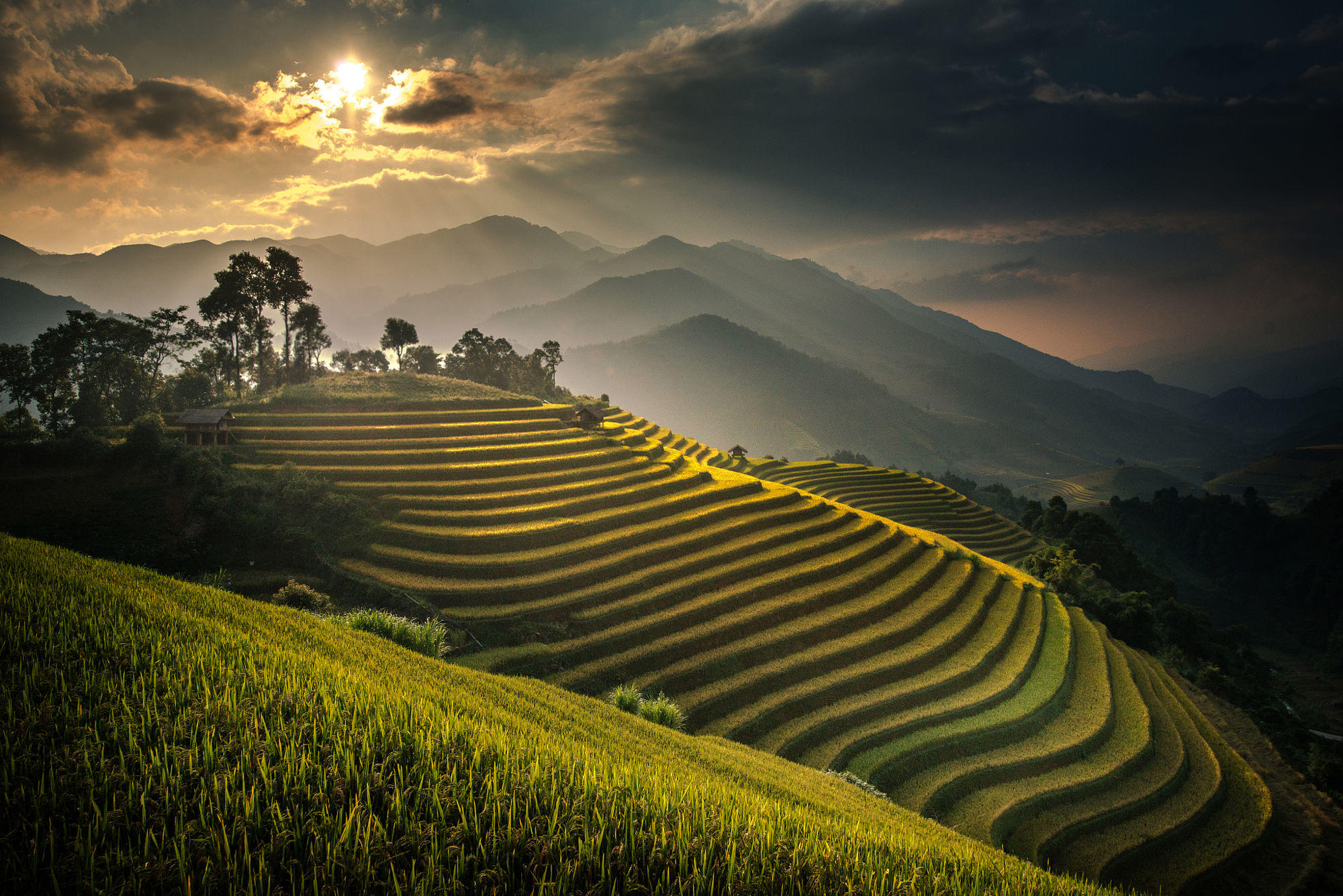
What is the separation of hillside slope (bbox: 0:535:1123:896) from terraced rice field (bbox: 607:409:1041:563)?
128ft

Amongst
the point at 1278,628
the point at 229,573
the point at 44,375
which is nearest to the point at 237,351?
the point at 44,375

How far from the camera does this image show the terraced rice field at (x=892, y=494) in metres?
46.7

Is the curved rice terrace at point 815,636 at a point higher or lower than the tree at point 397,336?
lower

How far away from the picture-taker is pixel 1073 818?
1412 cm

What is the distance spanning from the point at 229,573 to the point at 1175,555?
11027cm

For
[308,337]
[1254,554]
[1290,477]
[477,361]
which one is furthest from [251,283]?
[1290,477]

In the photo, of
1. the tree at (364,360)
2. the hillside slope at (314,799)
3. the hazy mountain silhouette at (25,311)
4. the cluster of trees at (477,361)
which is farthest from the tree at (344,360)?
the hillside slope at (314,799)

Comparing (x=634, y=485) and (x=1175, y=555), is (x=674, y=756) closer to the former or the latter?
(x=634, y=485)

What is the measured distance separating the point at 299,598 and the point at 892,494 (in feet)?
159

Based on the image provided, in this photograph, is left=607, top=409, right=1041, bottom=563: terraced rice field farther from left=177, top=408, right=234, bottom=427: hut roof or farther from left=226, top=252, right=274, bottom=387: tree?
left=226, top=252, right=274, bottom=387: tree

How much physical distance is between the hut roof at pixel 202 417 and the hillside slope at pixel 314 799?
83.4 feet

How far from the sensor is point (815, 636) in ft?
62.3

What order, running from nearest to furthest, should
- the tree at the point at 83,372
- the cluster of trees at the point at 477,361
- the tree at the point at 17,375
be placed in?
the tree at the point at 17,375 → the tree at the point at 83,372 → the cluster of trees at the point at 477,361

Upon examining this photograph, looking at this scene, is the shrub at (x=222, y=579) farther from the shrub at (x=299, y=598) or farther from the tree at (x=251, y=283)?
the tree at (x=251, y=283)
